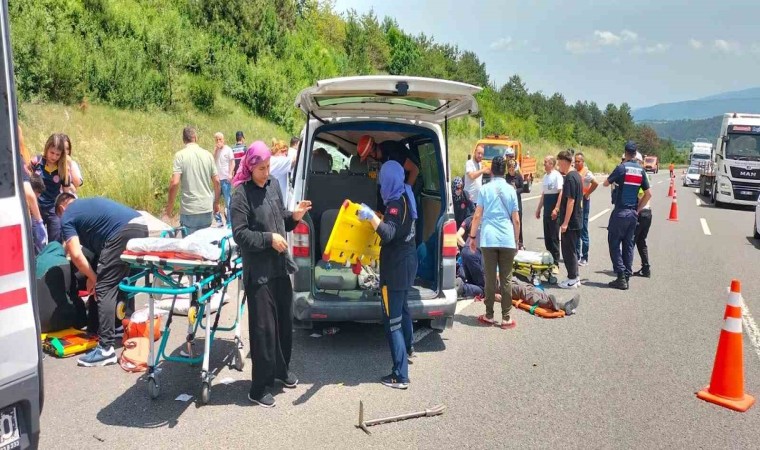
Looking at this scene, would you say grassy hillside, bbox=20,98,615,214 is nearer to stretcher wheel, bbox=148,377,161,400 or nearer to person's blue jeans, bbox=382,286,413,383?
stretcher wheel, bbox=148,377,161,400

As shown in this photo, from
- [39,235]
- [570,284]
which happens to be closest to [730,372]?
[570,284]

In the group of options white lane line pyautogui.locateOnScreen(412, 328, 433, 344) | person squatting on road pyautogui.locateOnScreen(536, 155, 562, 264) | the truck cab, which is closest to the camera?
white lane line pyautogui.locateOnScreen(412, 328, 433, 344)

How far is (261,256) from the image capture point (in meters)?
4.38

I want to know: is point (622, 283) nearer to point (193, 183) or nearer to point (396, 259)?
point (396, 259)

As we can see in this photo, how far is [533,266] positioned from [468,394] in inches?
149

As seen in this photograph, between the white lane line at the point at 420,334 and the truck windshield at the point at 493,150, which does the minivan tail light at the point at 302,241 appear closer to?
the white lane line at the point at 420,334

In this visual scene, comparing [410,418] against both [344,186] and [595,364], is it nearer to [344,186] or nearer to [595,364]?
[595,364]

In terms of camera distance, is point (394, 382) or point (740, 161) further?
point (740, 161)

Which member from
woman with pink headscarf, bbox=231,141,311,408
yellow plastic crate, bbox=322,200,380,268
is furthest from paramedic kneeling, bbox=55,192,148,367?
yellow plastic crate, bbox=322,200,380,268

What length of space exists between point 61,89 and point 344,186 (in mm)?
13889

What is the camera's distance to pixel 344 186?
6.73 metres

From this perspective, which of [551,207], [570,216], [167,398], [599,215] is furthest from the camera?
[599,215]

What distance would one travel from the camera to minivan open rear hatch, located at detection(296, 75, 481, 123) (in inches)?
187

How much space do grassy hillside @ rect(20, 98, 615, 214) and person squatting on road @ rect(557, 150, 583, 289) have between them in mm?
8331
